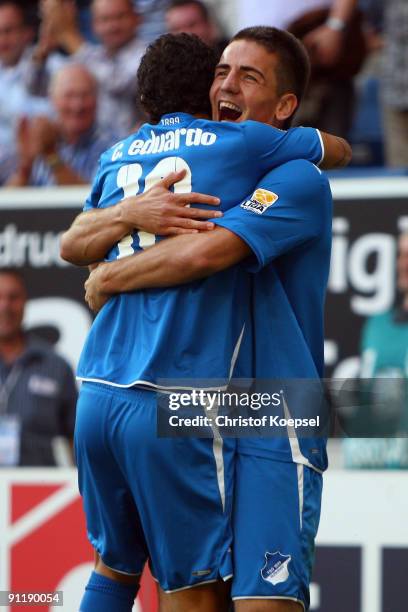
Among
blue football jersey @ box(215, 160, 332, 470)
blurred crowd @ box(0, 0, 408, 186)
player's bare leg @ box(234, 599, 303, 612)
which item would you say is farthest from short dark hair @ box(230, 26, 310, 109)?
blurred crowd @ box(0, 0, 408, 186)

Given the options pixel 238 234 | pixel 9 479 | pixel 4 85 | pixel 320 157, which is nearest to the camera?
pixel 238 234

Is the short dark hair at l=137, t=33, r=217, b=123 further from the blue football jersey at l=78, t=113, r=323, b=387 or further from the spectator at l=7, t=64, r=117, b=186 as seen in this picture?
the spectator at l=7, t=64, r=117, b=186

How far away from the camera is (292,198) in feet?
8.96

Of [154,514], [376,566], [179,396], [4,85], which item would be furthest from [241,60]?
[4,85]

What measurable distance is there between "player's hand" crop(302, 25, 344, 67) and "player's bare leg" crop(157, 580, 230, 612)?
11.1 ft

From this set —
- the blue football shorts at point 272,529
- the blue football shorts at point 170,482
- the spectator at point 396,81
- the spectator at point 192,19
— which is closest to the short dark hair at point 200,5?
the spectator at point 192,19

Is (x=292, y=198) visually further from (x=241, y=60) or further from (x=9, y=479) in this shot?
(x=9, y=479)

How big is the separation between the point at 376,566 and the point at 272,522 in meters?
2.30

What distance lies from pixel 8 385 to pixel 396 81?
2.52 m

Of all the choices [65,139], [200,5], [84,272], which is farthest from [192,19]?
[84,272]

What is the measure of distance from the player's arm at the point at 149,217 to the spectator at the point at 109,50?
2.85 metres

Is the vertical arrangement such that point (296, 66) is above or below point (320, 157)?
above

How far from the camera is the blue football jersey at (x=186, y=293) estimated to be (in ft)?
8.79

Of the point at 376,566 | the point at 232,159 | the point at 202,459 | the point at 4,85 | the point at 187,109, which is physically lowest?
the point at 376,566
